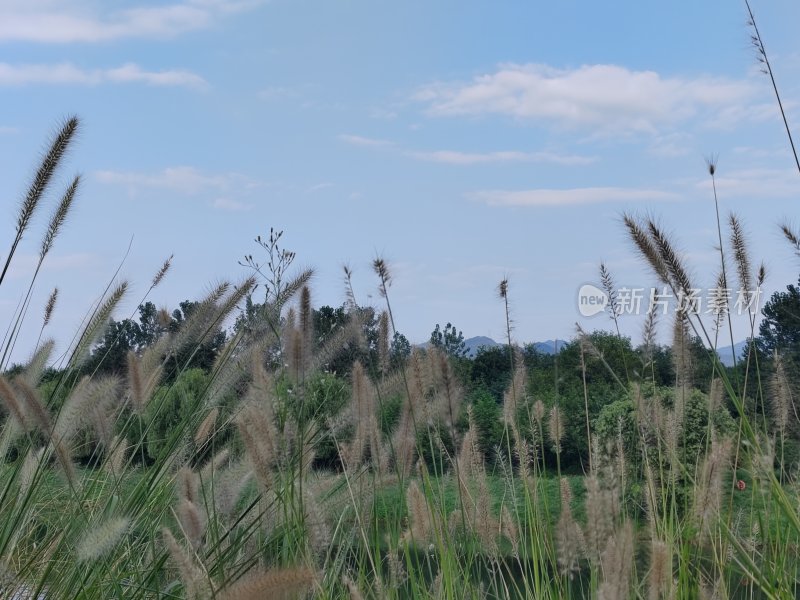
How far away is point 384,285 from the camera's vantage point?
2.57 m

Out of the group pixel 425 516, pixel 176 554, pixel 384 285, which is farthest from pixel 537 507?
pixel 176 554

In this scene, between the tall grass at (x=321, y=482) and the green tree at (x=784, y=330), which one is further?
the green tree at (x=784, y=330)

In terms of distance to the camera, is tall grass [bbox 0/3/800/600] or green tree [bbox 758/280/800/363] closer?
tall grass [bbox 0/3/800/600]

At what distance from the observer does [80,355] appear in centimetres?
320

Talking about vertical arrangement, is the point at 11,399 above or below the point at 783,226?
below

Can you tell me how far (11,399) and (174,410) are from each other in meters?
4.61

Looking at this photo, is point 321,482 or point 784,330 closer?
point 321,482

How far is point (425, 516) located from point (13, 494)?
134cm

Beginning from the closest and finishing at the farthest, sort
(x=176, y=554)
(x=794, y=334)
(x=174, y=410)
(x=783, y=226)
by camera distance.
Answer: (x=176, y=554) < (x=783, y=226) < (x=174, y=410) < (x=794, y=334)

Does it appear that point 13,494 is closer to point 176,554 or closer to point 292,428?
point 292,428

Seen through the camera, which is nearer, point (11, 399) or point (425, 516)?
point (11, 399)

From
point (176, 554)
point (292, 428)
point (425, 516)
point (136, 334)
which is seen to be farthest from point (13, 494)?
point (136, 334)

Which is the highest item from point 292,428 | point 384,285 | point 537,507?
point 384,285

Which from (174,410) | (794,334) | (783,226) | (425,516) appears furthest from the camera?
(794,334)
